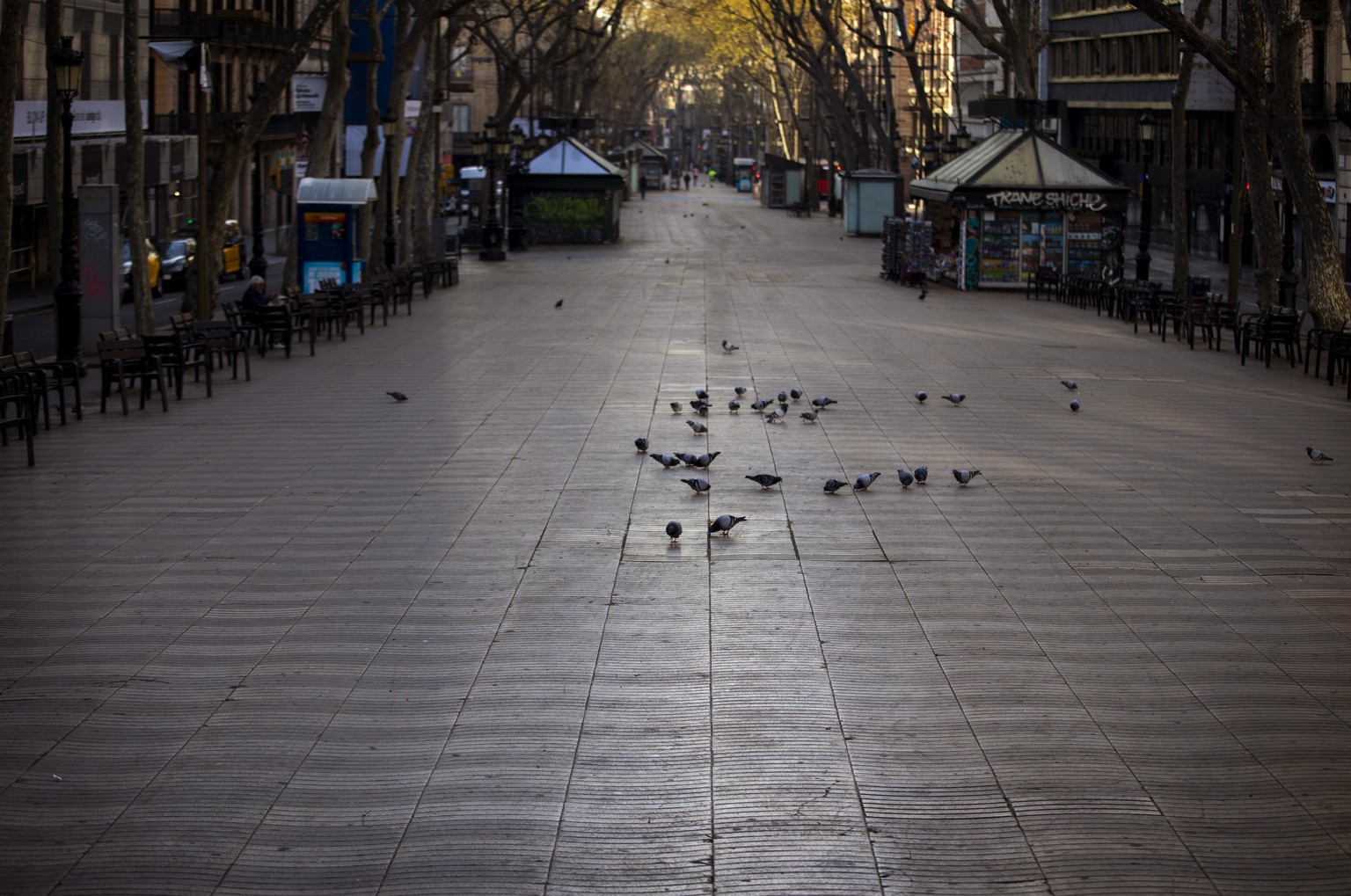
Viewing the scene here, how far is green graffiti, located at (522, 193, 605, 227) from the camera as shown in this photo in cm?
5134

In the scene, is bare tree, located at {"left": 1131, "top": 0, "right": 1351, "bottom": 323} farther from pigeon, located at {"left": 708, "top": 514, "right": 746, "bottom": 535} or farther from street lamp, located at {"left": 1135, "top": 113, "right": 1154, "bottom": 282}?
pigeon, located at {"left": 708, "top": 514, "right": 746, "bottom": 535}

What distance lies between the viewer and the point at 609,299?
3195cm

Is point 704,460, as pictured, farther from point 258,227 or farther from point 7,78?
point 258,227

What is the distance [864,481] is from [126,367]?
8925 mm

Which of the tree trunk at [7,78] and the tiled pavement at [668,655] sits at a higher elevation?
the tree trunk at [7,78]

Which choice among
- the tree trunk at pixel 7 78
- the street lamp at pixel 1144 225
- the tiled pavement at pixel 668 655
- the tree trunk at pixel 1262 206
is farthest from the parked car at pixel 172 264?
the tree trunk at pixel 1262 206

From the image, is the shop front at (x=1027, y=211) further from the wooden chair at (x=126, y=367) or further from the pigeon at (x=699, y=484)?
the pigeon at (x=699, y=484)

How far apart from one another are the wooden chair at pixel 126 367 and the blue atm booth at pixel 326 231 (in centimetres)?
1218

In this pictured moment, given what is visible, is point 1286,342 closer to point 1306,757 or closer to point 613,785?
point 1306,757

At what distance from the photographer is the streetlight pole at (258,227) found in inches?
1342

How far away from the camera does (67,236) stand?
18812 mm

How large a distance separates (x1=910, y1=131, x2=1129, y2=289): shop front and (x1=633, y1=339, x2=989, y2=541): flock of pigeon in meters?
16.7

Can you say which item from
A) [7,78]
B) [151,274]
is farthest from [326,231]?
[7,78]

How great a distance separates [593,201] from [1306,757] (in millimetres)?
45806
